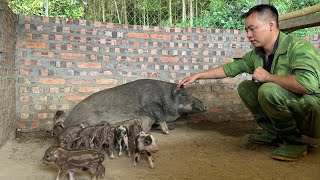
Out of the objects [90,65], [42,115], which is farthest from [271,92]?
[42,115]

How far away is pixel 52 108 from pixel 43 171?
237 centimetres

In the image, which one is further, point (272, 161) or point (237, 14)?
point (237, 14)

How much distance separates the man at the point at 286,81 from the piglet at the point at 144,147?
1.41 m

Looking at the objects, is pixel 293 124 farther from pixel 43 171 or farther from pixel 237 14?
pixel 237 14

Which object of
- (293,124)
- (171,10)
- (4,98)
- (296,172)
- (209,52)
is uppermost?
(171,10)

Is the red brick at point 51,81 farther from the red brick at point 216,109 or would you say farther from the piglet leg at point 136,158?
the red brick at point 216,109

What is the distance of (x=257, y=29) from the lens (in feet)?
13.1

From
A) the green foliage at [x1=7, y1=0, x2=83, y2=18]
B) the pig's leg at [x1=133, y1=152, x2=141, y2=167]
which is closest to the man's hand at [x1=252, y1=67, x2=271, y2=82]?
the pig's leg at [x1=133, y1=152, x2=141, y2=167]

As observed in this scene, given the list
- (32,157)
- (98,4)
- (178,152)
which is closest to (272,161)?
(178,152)

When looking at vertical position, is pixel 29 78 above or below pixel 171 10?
below

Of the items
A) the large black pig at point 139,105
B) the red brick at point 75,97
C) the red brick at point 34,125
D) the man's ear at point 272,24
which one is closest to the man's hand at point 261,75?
the man's ear at point 272,24

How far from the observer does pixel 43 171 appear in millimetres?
3381

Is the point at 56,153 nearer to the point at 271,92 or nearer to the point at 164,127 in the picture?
the point at 271,92

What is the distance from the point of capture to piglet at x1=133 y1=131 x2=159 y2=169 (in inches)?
→ 144
